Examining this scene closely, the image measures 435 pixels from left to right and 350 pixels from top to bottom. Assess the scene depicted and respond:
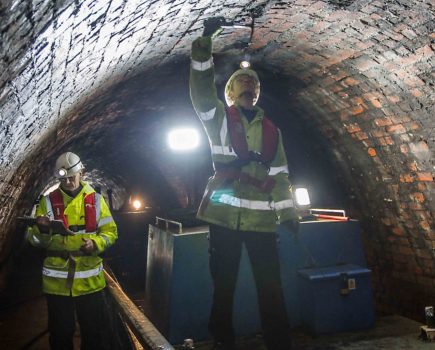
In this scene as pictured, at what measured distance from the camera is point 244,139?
9.65 ft

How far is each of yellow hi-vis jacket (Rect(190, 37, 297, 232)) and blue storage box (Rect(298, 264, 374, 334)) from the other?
1.74 m

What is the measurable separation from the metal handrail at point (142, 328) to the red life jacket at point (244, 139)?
137cm

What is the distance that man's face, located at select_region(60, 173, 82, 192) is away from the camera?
148 inches

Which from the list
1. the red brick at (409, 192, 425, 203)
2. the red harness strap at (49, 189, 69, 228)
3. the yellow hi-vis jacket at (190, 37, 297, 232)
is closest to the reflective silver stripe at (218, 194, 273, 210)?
the yellow hi-vis jacket at (190, 37, 297, 232)

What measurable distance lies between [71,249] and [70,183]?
0.63m

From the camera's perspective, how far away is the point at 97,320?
3852 mm

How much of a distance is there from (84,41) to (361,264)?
4117 mm

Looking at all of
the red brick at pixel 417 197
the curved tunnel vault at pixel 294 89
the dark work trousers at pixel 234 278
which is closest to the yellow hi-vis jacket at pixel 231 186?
the dark work trousers at pixel 234 278

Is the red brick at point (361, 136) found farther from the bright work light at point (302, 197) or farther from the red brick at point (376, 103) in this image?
the bright work light at point (302, 197)

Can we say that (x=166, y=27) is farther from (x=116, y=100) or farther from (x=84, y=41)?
(x=116, y=100)

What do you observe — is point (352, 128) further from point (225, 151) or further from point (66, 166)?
point (66, 166)

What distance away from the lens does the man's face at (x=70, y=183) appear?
3.77m

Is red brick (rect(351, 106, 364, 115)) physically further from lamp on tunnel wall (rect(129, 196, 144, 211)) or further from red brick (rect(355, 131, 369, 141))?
lamp on tunnel wall (rect(129, 196, 144, 211))

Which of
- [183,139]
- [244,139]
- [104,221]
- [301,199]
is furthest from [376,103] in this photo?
[183,139]
